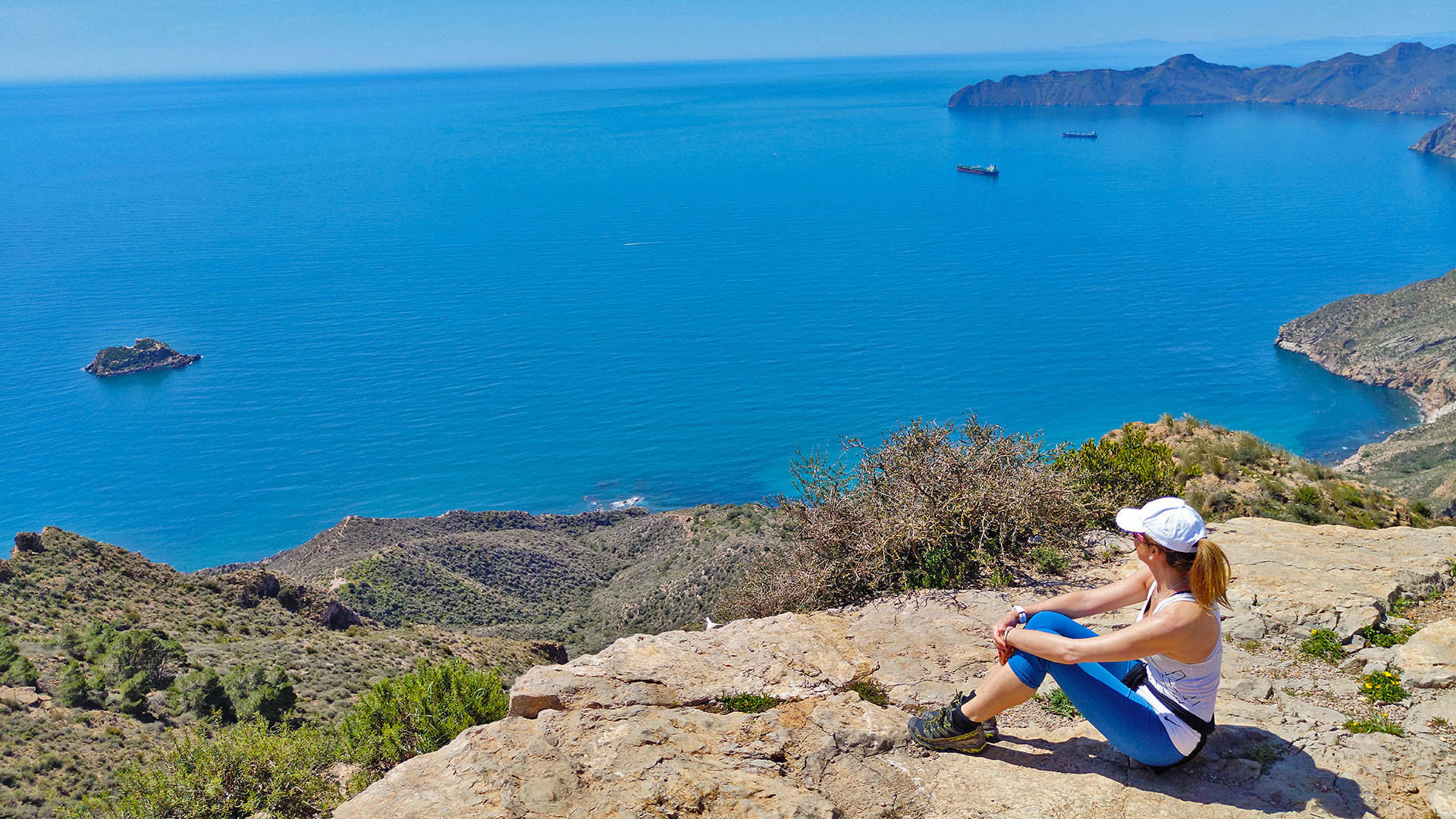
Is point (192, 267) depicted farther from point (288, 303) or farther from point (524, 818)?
point (524, 818)

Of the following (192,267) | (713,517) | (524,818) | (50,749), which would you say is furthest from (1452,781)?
(192,267)

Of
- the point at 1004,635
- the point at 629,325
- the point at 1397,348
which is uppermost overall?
the point at 1004,635

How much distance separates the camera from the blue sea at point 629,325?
6594 cm

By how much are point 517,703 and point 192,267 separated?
13288 centimetres

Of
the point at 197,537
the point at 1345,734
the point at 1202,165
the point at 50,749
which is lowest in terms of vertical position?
the point at 197,537

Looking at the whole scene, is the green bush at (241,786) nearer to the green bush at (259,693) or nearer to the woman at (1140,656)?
the woman at (1140,656)

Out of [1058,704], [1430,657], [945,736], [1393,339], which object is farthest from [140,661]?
[1393,339]

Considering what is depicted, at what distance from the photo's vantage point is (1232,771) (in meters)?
5.37

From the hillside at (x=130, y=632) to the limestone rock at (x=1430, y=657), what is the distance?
63.8 ft

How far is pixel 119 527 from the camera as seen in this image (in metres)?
61.3

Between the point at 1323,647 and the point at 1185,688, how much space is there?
3.12 m

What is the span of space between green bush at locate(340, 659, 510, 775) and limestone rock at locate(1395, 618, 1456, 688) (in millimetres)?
8457

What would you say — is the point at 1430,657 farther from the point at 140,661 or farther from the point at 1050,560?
the point at 140,661

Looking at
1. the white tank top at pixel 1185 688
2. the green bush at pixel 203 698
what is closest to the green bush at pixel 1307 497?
the white tank top at pixel 1185 688
